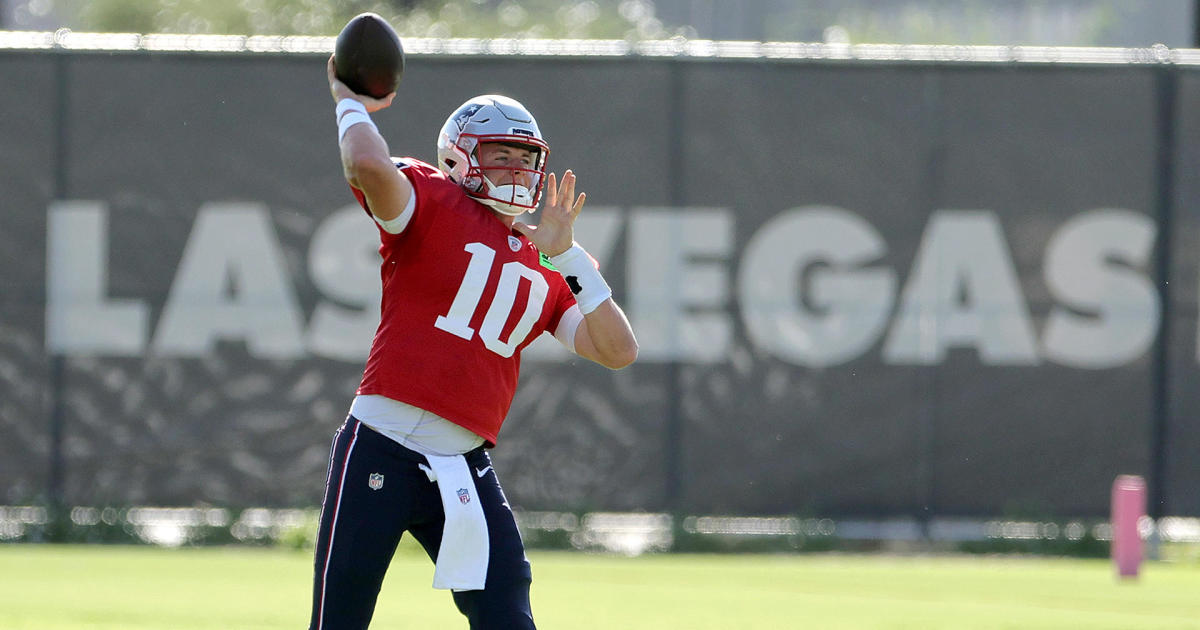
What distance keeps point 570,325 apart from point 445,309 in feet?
1.72

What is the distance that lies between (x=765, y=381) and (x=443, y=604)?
2.91 metres

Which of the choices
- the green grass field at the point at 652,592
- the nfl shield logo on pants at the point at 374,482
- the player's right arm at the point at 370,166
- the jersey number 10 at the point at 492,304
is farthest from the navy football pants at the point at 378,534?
the green grass field at the point at 652,592

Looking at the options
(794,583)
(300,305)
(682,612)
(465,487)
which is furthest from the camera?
(300,305)

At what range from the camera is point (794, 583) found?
880cm

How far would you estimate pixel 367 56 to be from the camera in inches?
183

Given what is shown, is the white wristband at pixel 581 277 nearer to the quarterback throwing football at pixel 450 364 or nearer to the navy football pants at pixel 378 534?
the quarterback throwing football at pixel 450 364

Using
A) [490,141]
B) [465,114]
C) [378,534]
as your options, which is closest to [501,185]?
[490,141]

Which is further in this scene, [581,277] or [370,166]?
[581,277]

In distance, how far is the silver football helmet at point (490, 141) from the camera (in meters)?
4.93

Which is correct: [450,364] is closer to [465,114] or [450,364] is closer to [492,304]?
[492,304]

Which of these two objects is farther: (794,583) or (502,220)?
(794,583)

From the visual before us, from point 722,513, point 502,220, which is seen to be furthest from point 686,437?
point 502,220

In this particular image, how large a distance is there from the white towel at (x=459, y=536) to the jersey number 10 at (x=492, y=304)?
399mm

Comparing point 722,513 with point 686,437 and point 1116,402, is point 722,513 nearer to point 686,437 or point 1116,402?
point 686,437
